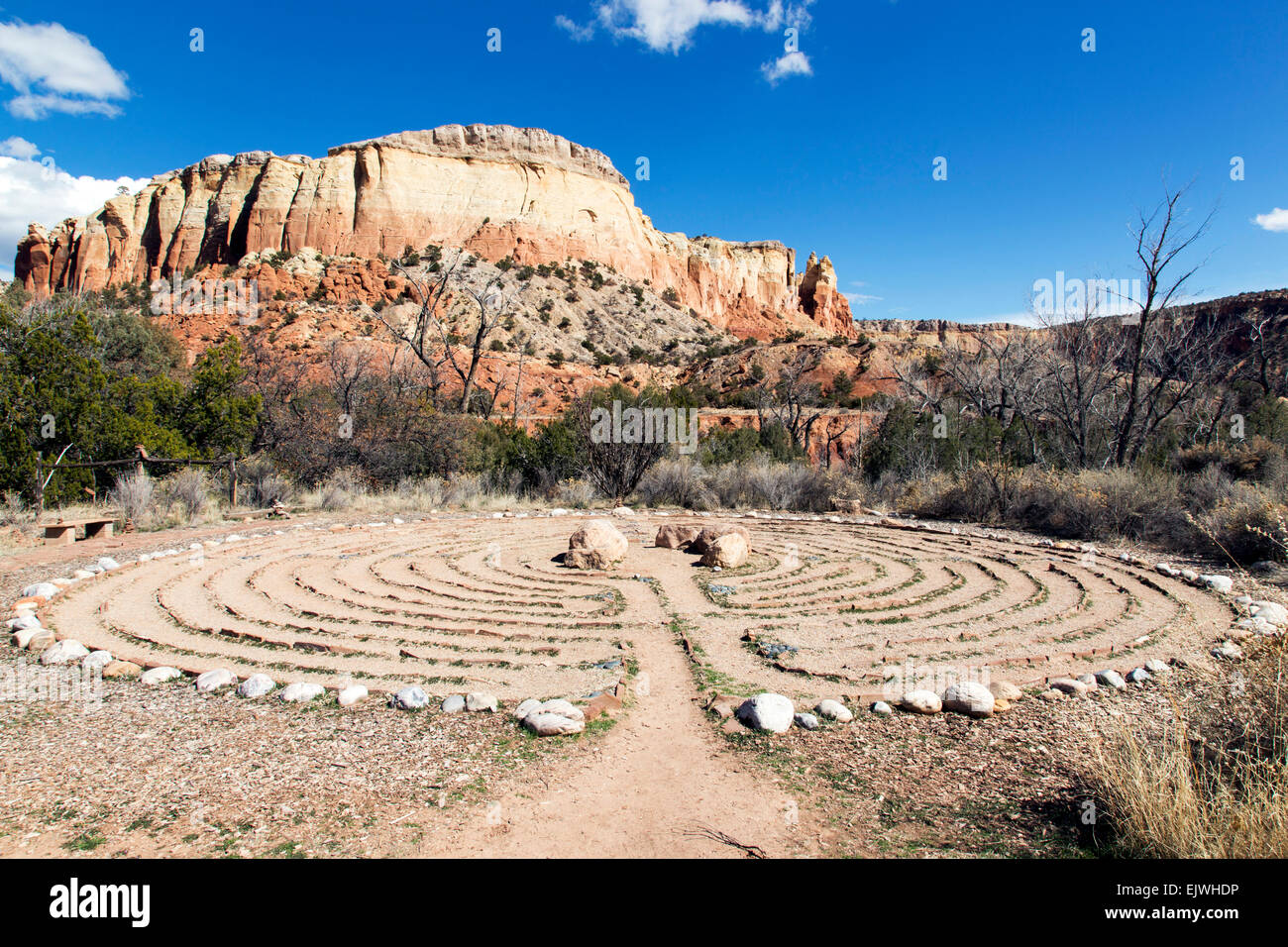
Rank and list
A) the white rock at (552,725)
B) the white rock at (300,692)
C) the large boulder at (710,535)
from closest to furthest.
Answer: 1. the white rock at (552,725)
2. the white rock at (300,692)
3. the large boulder at (710,535)

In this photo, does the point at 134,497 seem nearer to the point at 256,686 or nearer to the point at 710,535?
the point at 256,686

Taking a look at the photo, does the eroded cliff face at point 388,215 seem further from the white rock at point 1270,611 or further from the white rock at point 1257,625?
the white rock at point 1257,625

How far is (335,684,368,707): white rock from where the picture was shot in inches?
187

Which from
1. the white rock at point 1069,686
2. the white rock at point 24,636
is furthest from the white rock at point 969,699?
A: the white rock at point 24,636

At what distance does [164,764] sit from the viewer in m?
3.85

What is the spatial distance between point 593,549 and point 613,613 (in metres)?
2.05

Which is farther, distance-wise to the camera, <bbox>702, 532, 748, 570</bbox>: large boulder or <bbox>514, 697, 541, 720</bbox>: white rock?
<bbox>702, 532, 748, 570</bbox>: large boulder

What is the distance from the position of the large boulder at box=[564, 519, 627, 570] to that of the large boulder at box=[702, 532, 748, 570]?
1.26m

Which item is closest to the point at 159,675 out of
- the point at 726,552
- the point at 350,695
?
the point at 350,695

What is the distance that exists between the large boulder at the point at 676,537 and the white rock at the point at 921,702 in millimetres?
5989

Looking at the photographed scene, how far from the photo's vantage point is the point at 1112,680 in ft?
16.8

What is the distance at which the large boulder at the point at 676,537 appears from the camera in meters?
10.6

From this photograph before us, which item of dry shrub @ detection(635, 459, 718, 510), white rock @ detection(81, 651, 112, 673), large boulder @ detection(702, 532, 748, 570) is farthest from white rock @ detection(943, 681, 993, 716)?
dry shrub @ detection(635, 459, 718, 510)

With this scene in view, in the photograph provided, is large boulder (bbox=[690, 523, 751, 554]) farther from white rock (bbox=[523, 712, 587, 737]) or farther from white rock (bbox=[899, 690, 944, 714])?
white rock (bbox=[523, 712, 587, 737])
